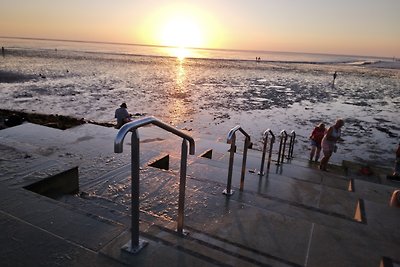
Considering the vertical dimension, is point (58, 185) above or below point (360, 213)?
above

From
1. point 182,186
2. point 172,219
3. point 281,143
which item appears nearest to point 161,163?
point 172,219

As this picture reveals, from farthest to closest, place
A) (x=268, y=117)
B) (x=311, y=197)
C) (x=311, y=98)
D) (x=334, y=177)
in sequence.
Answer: (x=311, y=98)
(x=268, y=117)
(x=334, y=177)
(x=311, y=197)

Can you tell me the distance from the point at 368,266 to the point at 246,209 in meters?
1.36

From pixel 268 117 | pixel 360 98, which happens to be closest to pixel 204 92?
pixel 268 117

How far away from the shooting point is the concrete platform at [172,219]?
2.56 metres

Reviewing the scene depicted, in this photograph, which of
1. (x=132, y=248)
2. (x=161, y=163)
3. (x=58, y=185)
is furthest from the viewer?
A: (x=161, y=163)

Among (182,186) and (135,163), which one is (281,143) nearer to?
(182,186)

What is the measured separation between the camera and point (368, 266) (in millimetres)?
2793

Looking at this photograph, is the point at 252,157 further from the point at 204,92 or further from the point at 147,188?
the point at 204,92

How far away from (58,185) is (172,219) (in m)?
1.46

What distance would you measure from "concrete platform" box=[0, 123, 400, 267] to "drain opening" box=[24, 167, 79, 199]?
2 cm

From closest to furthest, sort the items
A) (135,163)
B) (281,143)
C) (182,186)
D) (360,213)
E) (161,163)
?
(135,163)
(182,186)
(360,213)
(161,163)
(281,143)

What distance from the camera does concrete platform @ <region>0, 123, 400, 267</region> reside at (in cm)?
256

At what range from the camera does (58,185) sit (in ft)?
12.3
